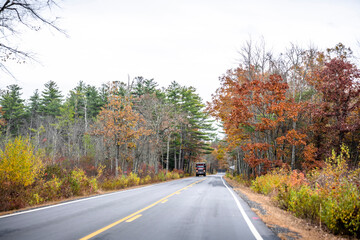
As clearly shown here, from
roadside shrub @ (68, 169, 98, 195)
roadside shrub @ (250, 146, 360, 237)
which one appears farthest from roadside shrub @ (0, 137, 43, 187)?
roadside shrub @ (250, 146, 360, 237)

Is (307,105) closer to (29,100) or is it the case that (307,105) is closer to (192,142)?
(192,142)

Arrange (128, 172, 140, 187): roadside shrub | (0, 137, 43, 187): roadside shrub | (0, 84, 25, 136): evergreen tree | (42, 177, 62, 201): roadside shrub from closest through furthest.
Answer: (0, 137, 43, 187): roadside shrub → (42, 177, 62, 201): roadside shrub → (128, 172, 140, 187): roadside shrub → (0, 84, 25, 136): evergreen tree

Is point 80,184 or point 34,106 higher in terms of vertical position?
point 34,106

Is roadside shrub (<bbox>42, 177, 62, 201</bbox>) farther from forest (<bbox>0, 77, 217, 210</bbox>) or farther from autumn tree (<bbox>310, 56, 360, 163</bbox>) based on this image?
autumn tree (<bbox>310, 56, 360, 163</bbox>)

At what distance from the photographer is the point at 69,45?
923cm

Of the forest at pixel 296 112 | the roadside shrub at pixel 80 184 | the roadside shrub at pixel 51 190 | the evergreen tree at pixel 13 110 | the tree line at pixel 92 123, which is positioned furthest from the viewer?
the evergreen tree at pixel 13 110

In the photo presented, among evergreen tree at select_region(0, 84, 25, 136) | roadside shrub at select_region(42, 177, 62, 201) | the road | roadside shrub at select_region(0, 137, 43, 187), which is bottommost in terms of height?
the road

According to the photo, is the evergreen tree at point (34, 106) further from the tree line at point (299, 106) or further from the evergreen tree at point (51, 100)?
the tree line at point (299, 106)

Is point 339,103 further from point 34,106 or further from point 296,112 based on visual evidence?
point 34,106

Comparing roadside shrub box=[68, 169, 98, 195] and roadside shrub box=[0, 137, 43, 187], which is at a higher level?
roadside shrub box=[0, 137, 43, 187]

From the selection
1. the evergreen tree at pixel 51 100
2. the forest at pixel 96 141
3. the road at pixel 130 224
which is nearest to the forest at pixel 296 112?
the road at pixel 130 224

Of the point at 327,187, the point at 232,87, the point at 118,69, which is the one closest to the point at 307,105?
the point at 232,87

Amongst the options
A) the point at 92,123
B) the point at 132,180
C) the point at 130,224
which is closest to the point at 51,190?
the point at 130,224

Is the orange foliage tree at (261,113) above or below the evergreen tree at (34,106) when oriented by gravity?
below
